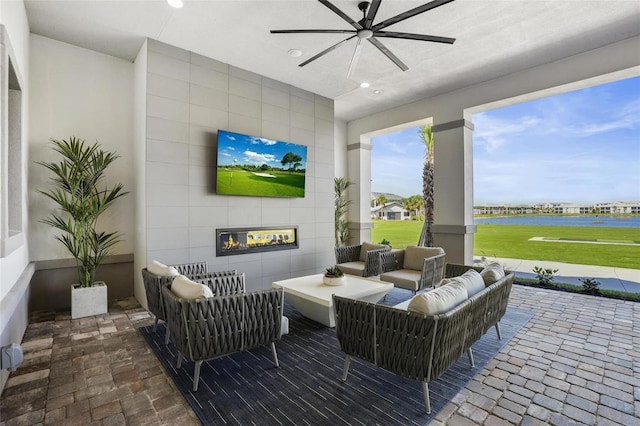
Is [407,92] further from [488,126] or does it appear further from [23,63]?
[23,63]

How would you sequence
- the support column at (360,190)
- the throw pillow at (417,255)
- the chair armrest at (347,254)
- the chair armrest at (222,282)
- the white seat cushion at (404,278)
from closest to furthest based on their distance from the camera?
1. the chair armrest at (222,282)
2. the white seat cushion at (404,278)
3. the throw pillow at (417,255)
4. the chair armrest at (347,254)
5. the support column at (360,190)

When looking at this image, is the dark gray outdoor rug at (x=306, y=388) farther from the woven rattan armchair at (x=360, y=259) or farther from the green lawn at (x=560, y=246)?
the green lawn at (x=560, y=246)

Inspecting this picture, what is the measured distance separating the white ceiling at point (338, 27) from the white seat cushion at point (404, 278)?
10.5 ft

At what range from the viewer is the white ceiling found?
3404mm

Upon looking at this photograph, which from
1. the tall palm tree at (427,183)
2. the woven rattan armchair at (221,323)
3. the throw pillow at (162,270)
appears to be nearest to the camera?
the woven rattan armchair at (221,323)

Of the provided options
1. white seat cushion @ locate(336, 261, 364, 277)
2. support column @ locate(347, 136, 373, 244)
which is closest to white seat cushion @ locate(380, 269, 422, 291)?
white seat cushion @ locate(336, 261, 364, 277)

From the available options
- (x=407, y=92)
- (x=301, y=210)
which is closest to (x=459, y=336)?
(x=301, y=210)

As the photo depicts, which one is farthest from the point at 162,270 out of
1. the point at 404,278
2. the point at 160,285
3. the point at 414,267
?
the point at 414,267

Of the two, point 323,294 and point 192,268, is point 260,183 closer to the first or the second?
point 192,268

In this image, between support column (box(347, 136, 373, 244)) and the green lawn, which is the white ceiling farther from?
the green lawn

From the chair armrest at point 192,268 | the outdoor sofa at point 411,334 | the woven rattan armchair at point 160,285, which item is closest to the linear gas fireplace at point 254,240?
the chair armrest at point 192,268

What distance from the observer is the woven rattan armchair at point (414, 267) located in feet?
14.2

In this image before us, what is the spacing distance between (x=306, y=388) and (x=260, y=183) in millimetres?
3342

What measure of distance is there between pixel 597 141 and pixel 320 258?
5.52m
